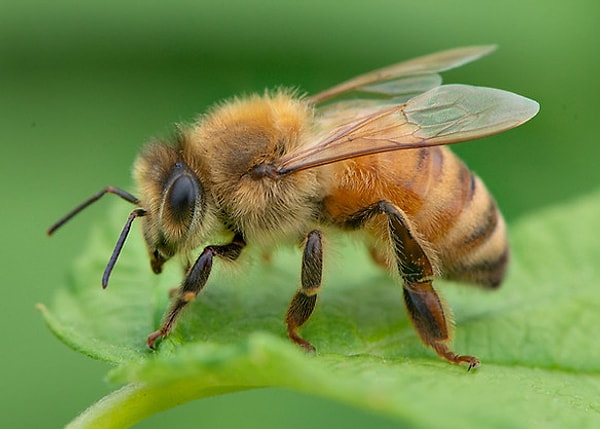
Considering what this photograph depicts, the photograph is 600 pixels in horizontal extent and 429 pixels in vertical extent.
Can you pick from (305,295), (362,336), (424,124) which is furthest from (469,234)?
(305,295)

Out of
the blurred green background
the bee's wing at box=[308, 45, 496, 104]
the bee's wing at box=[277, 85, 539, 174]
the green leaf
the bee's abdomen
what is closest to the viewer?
the green leaf

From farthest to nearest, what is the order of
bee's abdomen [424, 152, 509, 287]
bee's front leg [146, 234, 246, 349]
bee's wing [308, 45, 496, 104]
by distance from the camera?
bee's wing [308, 45, 496, 104], bee's abdomen [424, 152, 509, 287], bee's front leg [146, 234, 246, 349]

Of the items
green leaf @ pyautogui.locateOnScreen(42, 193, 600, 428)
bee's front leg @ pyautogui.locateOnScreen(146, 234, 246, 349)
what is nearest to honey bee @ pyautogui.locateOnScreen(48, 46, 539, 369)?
bee's front leg @ pyautogui.locateOnScreen(146, 234, 246, 349)

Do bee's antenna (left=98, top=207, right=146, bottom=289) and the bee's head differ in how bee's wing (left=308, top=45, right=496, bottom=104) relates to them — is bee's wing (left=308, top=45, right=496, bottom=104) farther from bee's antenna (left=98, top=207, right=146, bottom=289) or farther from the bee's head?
bee's antenna (left=98, top=207, right=146, bottom=289)

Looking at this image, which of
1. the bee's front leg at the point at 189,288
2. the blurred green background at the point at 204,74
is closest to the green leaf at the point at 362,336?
the bee's front leg at the point at 189,288

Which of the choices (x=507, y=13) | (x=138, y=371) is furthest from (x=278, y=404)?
(x=507, y=13)

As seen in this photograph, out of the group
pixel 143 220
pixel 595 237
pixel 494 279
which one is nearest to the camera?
pixel 143 220

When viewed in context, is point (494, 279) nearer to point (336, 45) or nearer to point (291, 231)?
point (291, 231)
